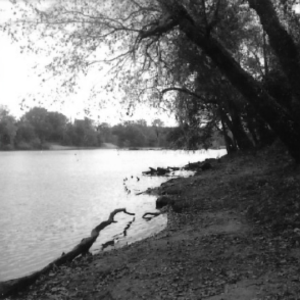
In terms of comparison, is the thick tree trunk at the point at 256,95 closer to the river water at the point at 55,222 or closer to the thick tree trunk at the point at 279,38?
the thick tree trunk at the point at 279,38

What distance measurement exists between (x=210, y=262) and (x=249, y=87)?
7.12 m

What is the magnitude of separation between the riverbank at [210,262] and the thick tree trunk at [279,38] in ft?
12.8

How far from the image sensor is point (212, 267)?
7.99 metres

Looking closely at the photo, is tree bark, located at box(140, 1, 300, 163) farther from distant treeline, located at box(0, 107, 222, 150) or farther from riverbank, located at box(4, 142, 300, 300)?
distant treeline, located at box(0, 107, 222, 150)

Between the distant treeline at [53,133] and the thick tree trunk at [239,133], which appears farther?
the distant treeline at [53,133]

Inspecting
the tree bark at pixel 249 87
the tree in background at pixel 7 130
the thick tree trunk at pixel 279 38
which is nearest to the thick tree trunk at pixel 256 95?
the tree bark at pixel 249 87

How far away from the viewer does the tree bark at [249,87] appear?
12703 mm

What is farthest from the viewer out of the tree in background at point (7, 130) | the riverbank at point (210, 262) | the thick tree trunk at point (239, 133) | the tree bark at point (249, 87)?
the tree in background at point (7, 130)

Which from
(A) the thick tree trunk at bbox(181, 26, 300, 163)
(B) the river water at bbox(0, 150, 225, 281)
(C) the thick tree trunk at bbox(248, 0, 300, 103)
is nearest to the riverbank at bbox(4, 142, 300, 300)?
(A) the thick tree trunk at bbox(181, 26, 300, 163)

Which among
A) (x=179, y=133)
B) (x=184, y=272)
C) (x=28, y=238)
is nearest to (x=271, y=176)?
(x=184, y=272)

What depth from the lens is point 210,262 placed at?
8.33 meters

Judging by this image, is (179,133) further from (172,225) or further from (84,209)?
(172,225)

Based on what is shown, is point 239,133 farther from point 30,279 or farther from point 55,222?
point 30,279

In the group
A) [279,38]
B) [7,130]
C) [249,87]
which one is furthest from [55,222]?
[7,130]
